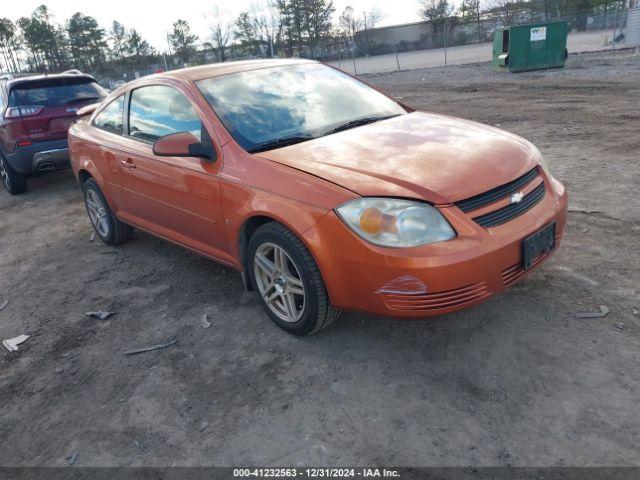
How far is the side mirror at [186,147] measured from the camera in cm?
342

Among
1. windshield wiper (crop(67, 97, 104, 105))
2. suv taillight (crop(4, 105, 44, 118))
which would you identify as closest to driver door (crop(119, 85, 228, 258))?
suv taillight (crop(4, 105, 44, 118))

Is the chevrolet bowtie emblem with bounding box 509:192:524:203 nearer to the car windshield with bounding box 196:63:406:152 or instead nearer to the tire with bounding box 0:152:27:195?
the car windshield with bounding box 196:63:406:152

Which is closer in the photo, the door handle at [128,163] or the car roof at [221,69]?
the car roof at [221,69]

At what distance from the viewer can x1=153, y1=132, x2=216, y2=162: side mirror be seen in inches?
135

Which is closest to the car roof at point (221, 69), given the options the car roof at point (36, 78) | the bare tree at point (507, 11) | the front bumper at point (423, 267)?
the front bumper at point (423, 267)

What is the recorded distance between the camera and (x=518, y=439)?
2.37m

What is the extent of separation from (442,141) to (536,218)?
748 millimetres

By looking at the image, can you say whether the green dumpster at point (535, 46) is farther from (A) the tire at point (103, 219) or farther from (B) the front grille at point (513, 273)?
(B) the front grille at point (513, 273)

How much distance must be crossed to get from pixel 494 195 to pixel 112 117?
3.60 m

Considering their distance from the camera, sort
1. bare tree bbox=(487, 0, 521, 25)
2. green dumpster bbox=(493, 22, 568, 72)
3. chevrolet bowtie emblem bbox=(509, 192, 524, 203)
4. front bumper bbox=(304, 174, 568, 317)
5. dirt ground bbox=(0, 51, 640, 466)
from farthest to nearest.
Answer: bare tree bbox=(487, 0, 521, 25)
green dumpster bbox=(493, 22, 568, 72)
chevrolet bowtie emblem bbox=(509, 192, 524, 203)
front bumper bbox=(304, 174, 568, 317)
dirt ground bbox=(0, 51, 640, 466)

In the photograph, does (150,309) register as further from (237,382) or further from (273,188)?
(273,188)

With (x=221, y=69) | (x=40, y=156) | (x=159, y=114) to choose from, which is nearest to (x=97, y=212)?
(x=159, y=114)

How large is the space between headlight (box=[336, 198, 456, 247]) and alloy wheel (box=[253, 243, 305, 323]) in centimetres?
56

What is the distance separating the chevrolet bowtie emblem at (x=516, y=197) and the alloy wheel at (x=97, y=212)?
395 centimetres
